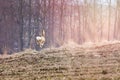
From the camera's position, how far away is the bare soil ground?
6449 mm

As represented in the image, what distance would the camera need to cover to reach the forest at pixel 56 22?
14.8 metres

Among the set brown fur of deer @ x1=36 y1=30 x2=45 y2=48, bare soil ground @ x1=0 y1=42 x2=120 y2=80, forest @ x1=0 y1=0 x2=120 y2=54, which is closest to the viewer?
bare soil ground @ x1=0 y1=42 x2=120 y2=80

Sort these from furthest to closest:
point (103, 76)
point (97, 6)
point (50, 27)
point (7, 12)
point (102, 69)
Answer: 1. point (97, 6)
2. point (50, 27)
3. point (7, 12)
4. point (102, 69)
5. point (103, 76)

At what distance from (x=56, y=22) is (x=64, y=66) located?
9472 millimetres

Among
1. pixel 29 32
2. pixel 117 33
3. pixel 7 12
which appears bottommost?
pixel 117 33

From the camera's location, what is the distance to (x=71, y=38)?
58.5 feet

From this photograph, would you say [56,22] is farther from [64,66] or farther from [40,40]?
[64,66]

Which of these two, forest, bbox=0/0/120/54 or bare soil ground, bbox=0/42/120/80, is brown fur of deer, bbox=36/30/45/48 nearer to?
forest, bbox=0/0/120/54

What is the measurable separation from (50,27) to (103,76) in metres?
10.1

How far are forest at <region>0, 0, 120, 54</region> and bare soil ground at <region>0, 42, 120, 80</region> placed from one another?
5775mm

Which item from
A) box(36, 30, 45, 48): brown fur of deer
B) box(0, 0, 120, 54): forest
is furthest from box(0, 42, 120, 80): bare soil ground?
box(0, 0, 120, 54): forest

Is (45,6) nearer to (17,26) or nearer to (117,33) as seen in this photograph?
(17,26)

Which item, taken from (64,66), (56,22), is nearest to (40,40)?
(56,22)

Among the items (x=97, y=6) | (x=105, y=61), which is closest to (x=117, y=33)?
(x=97, y=6)
